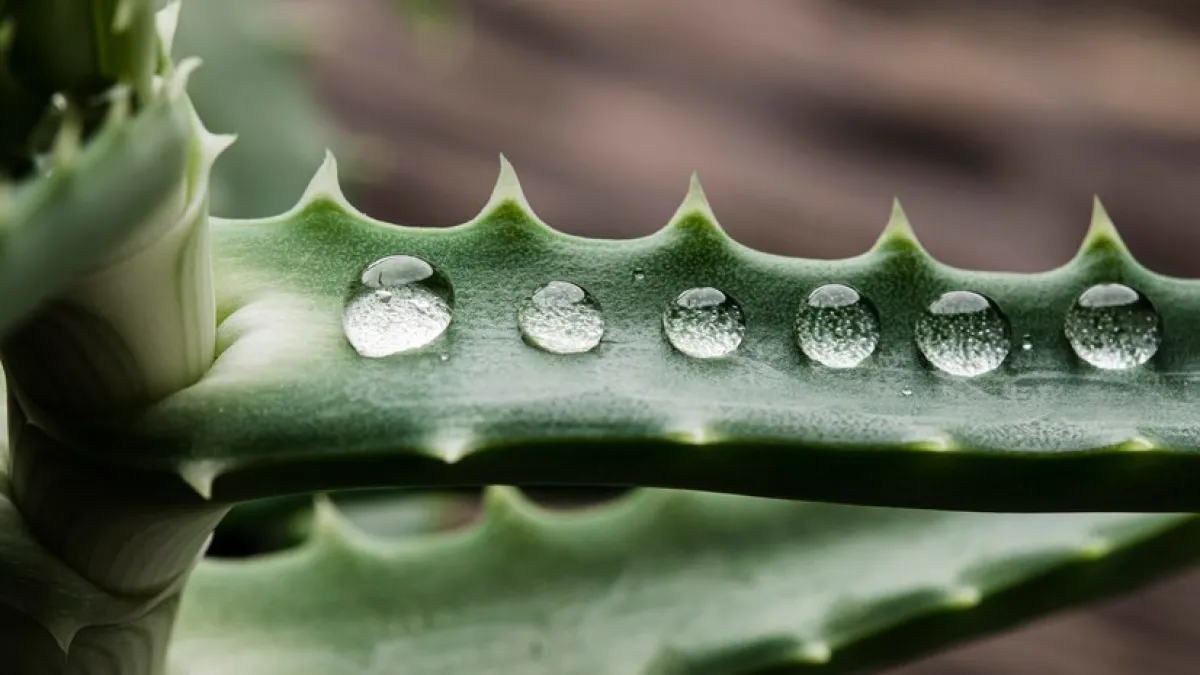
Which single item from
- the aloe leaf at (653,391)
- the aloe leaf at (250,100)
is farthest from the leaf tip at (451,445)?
the aloe leaf at (250,100)

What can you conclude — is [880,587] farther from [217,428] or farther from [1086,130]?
[1086,130]

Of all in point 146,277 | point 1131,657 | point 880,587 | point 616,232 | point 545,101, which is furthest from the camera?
point 545,101

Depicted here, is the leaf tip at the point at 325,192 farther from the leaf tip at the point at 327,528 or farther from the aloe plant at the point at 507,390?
the leaf tip at the point at 327,528

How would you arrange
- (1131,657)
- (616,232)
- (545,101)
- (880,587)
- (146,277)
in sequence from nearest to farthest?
1. (146,277)
2. (880,587)
3. (1131,657)
4. (616,232)
5. (545,101)

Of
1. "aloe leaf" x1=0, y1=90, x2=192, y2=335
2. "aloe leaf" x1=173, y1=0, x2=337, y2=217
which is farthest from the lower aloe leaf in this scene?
"aloe leaf" x1=173, y1=0, x2=337, y2=217

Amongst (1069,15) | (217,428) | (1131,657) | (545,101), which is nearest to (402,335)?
(217,428)

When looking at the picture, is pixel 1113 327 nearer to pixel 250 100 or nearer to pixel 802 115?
pixel 250 100
